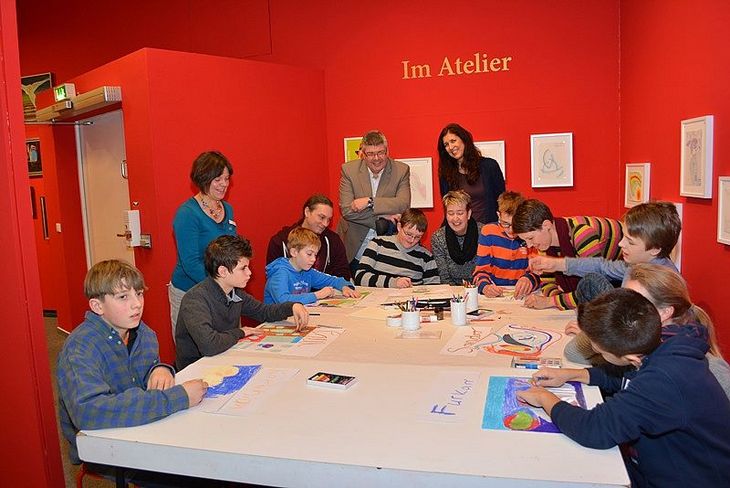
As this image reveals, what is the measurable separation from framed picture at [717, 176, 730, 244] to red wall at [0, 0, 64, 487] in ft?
9.15

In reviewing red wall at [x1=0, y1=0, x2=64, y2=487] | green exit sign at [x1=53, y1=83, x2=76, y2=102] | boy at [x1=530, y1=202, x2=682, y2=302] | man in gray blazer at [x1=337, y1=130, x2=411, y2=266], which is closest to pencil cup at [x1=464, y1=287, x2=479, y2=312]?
boy at [x1=530, y1=202, x2=682, y2=302]

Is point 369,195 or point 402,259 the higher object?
point 369,195

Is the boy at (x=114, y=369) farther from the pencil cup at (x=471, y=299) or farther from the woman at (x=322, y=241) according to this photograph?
the woman at (x=322, y=241)

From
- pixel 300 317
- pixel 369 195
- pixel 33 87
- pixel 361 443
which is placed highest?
pixel 33 87

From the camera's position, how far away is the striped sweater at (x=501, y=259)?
3760 millimetres

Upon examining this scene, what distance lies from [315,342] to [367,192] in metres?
2.09

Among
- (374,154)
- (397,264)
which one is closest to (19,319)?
(397,264)

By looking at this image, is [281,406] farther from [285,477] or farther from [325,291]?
[325,291]

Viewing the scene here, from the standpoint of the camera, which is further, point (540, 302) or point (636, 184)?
point (636, 184)

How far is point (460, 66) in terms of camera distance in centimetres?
505

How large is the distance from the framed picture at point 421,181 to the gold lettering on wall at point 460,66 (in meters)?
0.69

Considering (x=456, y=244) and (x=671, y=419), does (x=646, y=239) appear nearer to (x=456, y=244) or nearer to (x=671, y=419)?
(x=671, y=419)

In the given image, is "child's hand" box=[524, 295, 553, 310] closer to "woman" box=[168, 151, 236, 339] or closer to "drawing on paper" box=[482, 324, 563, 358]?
"drawing on paper" box=[482, 324, 563, 358]

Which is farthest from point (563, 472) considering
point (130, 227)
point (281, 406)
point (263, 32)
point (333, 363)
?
point (263, 32)
